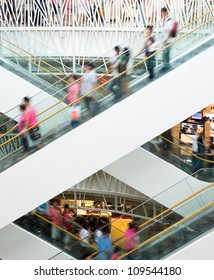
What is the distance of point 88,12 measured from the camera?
15.7m

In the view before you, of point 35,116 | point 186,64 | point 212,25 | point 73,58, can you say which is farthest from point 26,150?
point 73,58

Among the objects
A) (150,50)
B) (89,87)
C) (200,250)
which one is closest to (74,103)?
(89,87)

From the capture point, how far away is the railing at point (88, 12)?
15406 mm

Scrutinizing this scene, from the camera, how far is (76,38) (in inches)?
608

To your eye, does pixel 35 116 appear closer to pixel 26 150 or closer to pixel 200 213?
pixel 26 150

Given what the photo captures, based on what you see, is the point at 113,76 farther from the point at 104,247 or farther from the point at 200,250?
the point at 200,250

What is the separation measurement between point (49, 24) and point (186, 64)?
19.6 ft

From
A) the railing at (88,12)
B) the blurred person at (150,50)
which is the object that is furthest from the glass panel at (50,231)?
the railing at (88,12)

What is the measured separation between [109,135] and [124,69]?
1105 mm

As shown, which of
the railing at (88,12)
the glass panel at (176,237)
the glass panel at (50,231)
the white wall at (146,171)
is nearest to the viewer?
the glass panel at (176,237)

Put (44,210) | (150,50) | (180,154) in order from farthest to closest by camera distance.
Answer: (180,154)
(44,210)
(150,50)

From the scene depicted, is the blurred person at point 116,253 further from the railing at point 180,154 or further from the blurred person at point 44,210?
the railing at point 180,154

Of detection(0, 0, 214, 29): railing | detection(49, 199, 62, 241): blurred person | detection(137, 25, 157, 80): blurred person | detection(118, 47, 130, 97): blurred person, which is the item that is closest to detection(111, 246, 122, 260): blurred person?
detection(49, 199, 62, 241): blurred person

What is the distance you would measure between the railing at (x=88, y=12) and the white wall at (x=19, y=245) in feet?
18.4
